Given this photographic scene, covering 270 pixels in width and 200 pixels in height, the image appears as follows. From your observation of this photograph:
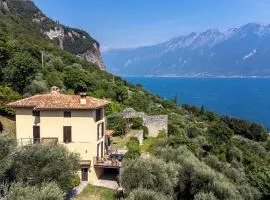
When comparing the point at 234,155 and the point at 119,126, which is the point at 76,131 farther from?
the point at 234,155

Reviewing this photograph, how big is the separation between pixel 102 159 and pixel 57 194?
1299cm

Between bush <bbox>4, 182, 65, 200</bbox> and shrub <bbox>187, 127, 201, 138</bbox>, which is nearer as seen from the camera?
bush <bbox>4, 182, 65, 200</bbox>

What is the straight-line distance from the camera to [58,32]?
520ft

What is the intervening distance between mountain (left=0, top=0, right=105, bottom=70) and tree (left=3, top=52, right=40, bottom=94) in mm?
97046

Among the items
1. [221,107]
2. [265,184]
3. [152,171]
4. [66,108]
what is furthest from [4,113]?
[221,107]

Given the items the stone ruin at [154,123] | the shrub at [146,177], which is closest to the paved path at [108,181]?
the shrub at [146,177]

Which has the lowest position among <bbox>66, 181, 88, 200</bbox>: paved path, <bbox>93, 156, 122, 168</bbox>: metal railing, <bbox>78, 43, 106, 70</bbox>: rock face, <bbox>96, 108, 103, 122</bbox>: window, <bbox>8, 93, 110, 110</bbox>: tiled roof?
<bbox>66, 181, 88, 200</bbox>: paved path

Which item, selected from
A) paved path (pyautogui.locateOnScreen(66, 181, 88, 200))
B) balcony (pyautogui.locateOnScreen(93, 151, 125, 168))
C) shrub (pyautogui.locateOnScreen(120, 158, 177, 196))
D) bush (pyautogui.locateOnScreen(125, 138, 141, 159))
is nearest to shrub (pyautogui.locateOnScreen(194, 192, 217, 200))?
shrub (pyautogui.locateOnScreen(120, 158, 177, 196))

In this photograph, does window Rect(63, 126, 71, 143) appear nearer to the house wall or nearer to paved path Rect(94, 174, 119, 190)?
the house wall

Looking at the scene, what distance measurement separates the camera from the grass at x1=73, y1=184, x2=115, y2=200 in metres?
29.0

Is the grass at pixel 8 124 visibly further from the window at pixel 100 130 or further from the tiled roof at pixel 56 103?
the window at pixel 100 130

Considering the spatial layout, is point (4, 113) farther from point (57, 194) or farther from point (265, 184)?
point (265, 184)

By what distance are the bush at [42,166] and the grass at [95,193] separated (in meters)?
3.03

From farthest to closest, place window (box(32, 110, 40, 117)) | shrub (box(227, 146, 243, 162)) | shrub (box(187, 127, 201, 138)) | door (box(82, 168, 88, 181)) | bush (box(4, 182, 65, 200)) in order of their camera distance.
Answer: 1. shrub (box(187, 127, 201, 138))
2. shrub (box(227, 146, 243, 162))
3. window (box(32, 110, 40, 117))
4. door (box(82, 168, 88, 181))
5. bush (box(4, 182, 65, 200))
